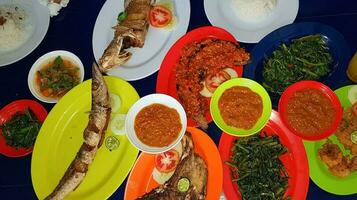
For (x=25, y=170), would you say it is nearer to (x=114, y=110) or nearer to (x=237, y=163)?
(x=114, y=110)

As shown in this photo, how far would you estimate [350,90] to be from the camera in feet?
9.23

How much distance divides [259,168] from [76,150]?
1624 millimetres

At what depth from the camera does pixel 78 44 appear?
11.9ft

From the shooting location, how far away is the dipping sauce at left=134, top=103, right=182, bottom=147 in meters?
2.88

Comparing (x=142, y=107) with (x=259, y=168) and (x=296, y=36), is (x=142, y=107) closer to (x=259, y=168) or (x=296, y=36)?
(x=259, y=168)

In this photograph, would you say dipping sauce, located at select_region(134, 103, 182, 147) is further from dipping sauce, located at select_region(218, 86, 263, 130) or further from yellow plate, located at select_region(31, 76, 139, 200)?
dipping sauce, located at select_region(218, 86, 263, 130)

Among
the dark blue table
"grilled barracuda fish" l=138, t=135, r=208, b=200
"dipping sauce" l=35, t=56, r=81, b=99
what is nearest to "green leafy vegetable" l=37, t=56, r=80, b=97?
"dipping sauce" l=35, t=56, r=81, b=99

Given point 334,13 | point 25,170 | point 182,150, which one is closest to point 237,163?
point 182,150

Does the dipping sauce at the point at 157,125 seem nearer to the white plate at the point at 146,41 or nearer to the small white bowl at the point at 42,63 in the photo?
the white plate at the point at 146,41

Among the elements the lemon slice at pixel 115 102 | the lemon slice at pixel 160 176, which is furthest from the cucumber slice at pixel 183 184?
the lemon slice at pixel 115 102

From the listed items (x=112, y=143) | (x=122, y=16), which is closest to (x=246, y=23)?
(x=122, y=16)

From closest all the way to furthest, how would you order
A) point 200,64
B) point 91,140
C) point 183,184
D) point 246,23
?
point 183,184, point 91,140, point 200,64, point 246,23

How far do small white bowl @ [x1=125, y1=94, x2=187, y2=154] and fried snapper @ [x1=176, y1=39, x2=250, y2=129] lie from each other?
110mm

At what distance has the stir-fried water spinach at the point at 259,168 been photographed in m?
2.71
